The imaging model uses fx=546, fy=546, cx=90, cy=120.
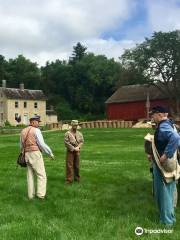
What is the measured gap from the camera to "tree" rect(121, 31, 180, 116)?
83.6 meters

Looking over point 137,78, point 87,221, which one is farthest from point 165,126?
point 137,78

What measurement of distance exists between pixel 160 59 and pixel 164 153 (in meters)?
75.9

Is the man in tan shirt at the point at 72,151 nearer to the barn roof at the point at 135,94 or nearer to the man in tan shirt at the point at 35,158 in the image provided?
the man in tan shirt at the point at 35,158

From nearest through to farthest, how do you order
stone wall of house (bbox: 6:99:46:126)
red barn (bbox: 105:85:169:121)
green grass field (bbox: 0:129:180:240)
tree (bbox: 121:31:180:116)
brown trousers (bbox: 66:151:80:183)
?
green grass field (bbox: 0:129:180:240), brown trousers (bbox: 66:151:80:183), tree (bbox: 121:31:180:116), red barn (bbox: 105:85:169:121), stone wall of house (bbox: 6:99:46:126)

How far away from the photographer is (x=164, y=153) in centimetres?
1010

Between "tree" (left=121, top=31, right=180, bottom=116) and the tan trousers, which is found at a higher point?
"tree" (left=121, top=31, right=180, bottom=116)

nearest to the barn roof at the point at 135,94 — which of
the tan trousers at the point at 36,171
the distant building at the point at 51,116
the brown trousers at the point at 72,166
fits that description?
the distant building at the point at 51,116

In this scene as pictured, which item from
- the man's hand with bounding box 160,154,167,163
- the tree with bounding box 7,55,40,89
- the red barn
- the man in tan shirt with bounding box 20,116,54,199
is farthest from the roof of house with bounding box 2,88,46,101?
the man's hand with bounding box 160,154,167,163

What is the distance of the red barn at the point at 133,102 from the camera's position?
92000mm

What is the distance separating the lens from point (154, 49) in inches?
3324

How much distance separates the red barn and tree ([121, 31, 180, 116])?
20.5ft

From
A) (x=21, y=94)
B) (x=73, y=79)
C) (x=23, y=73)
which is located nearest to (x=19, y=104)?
(x=21, y=94)

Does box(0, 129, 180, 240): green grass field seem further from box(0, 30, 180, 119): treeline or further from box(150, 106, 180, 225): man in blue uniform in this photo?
box(0, 30, 180, 119): treeline

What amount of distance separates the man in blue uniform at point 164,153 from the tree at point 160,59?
73370mm
